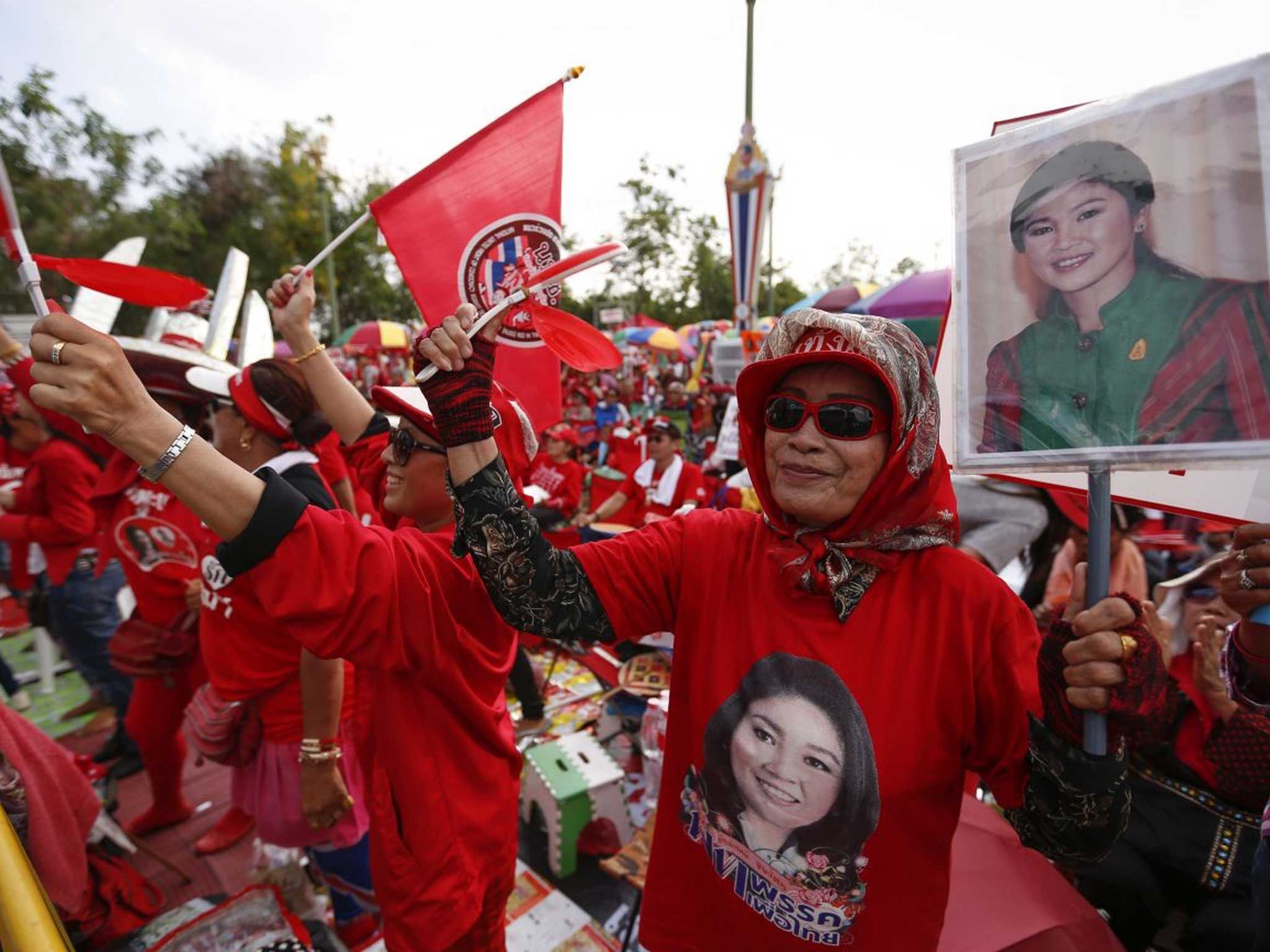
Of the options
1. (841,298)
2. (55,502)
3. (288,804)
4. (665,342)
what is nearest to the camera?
(288,804)

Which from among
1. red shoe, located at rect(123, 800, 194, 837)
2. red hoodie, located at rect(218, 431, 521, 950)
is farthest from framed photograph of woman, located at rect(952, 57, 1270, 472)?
red shoe, located at rect(123, 800, 194, 837)

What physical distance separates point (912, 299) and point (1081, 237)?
6.98 meters

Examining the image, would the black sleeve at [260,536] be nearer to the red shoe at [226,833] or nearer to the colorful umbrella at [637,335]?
the red shoe at [226,833]

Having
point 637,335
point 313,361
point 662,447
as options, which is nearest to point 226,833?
point 313,361

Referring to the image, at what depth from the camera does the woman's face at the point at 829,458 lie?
1.29 meters

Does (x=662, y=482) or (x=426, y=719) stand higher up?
(x=662, y=482)

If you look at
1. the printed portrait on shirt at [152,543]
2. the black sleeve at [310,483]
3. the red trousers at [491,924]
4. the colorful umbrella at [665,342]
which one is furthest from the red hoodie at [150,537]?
the colorful umbrella at [665,342]

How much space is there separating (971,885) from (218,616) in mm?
2658

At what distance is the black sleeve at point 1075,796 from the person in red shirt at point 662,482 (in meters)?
4.67

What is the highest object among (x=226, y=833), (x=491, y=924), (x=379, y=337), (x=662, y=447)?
(x=379, y=337)

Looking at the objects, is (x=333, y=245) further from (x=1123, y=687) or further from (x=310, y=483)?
(x=1123, y=687)

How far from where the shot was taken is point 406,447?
5.90ft

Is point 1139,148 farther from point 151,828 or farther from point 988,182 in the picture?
point 151,828

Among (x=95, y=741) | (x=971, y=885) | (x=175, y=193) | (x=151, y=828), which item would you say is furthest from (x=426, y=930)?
(x=175, y=193)
